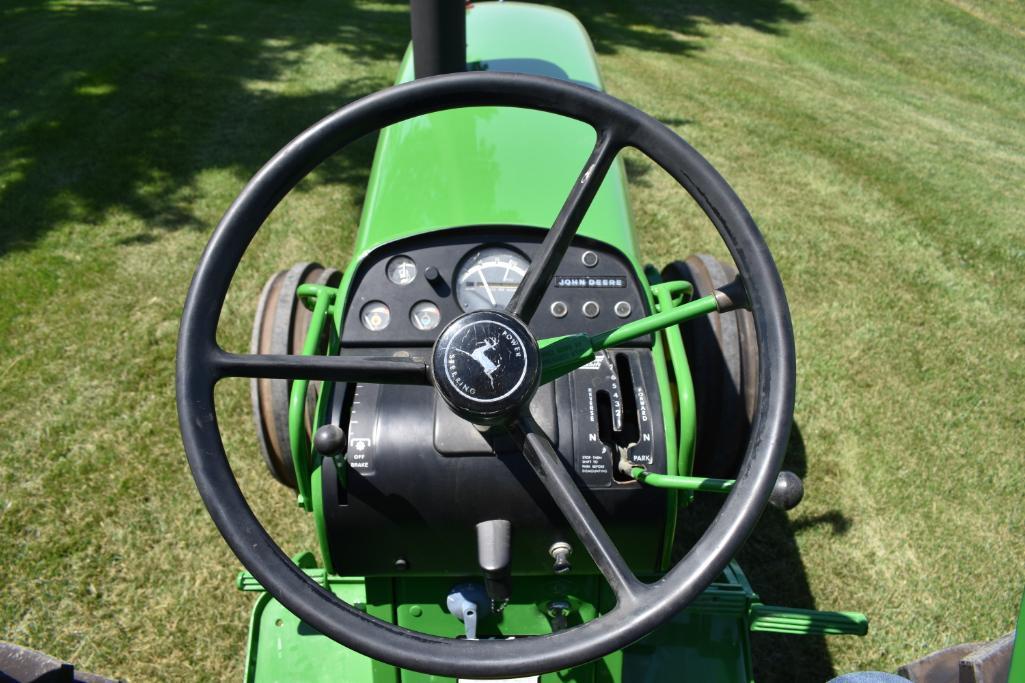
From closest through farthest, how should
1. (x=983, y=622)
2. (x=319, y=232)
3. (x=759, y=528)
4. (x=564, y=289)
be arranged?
(x=564, y=289) → (x=983, y=622) → (x=759, y=528) → (x=319, y=232)

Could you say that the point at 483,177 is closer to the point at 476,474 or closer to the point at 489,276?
the point at 489,276

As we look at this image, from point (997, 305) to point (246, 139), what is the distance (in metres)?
4.59

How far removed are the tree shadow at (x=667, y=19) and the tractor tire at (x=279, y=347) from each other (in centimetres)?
595

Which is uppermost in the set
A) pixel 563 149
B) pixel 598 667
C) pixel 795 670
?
pixel 563 149

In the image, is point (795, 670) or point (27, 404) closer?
point (795, 670)

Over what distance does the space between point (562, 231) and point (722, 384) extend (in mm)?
1146

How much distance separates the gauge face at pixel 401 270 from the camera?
5.94 ft

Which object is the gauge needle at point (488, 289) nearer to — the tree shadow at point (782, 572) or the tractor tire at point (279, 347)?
the tractor tire at point (279, 347)

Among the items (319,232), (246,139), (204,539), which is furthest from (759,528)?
(246,139)

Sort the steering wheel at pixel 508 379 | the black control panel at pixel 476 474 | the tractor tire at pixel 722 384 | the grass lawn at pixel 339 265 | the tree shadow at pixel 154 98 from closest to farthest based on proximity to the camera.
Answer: the steering wheel at pixel 508 379
the black control panel at pixel 476 474
the tractor tire at pixel 722 384
the grass lawn at pixel 339 265
the tree shadow at pixel 154 98

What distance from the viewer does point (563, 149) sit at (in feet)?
7.80

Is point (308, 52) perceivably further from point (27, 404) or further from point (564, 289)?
point (564, 289)

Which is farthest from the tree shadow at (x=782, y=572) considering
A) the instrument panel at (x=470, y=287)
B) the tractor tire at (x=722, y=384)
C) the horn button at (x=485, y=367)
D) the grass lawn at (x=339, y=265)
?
the horn button at (x=485, y=367)

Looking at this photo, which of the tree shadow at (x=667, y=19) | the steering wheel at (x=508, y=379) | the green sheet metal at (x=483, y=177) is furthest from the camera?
the tree shadow at (x=667, y=19)
